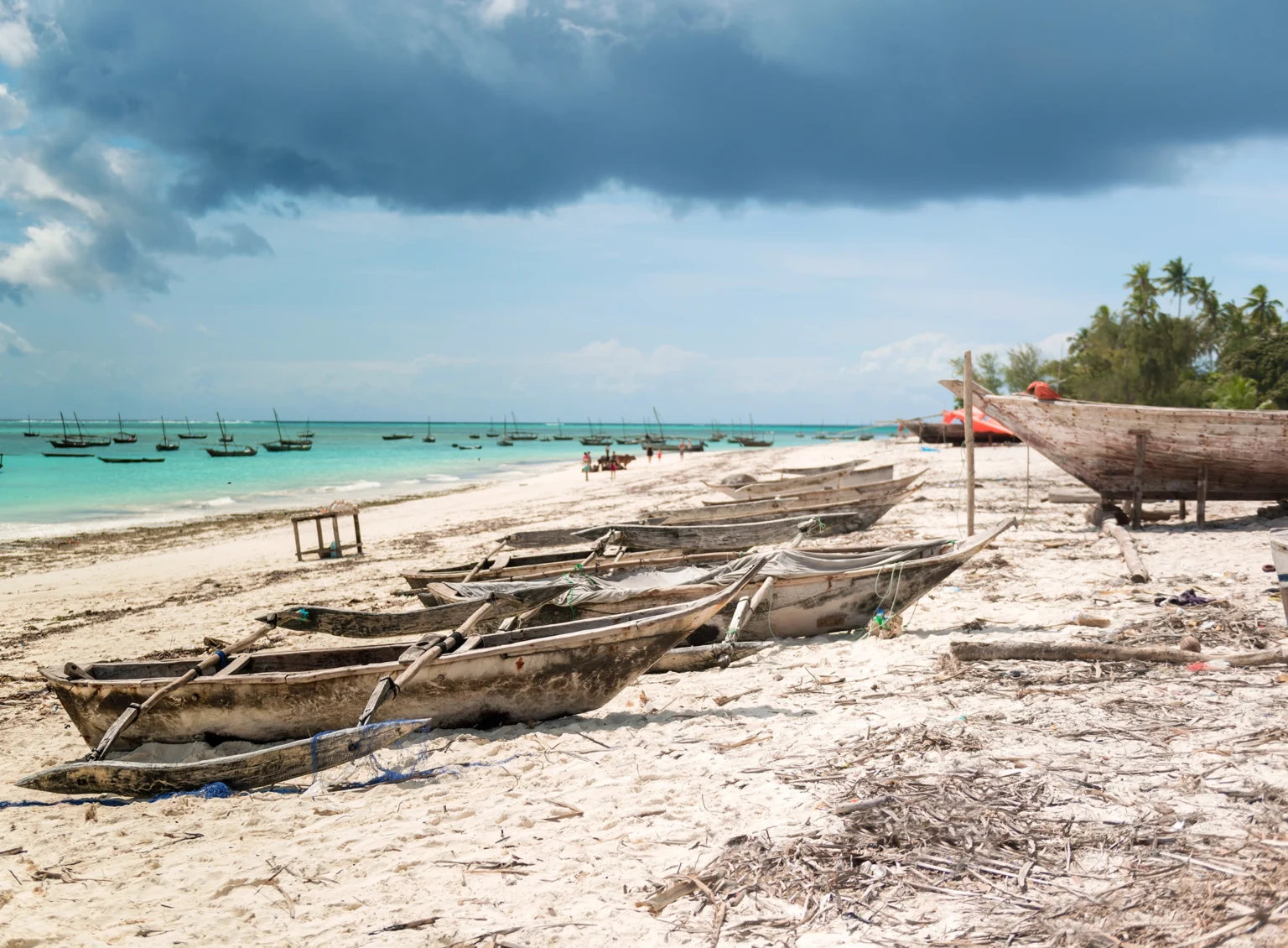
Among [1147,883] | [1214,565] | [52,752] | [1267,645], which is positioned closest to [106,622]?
[52,752]

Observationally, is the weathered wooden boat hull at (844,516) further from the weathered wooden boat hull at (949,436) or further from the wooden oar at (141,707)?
the weathered wooden boat hull at (949,436)

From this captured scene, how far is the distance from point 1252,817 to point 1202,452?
32.3 feet

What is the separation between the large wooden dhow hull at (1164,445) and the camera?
10977 mm

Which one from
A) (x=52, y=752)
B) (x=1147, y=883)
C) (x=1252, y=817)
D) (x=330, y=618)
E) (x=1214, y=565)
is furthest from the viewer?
(x=1214, y=565)

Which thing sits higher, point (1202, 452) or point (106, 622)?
→ point (1202, 452)

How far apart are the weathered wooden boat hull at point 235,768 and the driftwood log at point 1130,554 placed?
7.16m

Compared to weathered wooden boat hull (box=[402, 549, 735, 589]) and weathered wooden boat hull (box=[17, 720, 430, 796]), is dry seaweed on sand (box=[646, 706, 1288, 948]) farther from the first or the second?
weathered wooden boat hull (box=[402, 549, 735, 589])

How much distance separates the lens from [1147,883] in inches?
117

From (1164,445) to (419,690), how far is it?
11.0 m

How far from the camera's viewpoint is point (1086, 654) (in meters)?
5.61

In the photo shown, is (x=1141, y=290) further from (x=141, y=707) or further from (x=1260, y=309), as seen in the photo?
(x=141, y=707)

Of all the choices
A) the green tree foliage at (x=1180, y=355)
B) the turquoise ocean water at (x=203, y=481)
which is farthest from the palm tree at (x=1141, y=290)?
the turquoise ocean water at (x=203, y=481)

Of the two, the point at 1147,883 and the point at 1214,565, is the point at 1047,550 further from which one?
the point at 1147,883

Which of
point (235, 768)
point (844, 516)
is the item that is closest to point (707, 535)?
point (844, 516)
